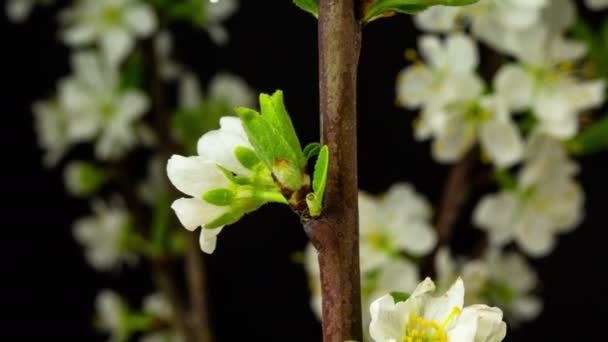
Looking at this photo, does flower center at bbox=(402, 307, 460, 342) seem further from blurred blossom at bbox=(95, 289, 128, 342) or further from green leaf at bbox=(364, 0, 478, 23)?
blurred blossom at bbox=(95, 289, 128, 342)

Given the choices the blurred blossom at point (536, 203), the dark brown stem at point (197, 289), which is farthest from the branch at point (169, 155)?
the blurred blossom at point (536, 203)

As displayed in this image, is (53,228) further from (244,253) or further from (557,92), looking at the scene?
(557,92)

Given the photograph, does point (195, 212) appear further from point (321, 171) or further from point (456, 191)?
point (456, 191)

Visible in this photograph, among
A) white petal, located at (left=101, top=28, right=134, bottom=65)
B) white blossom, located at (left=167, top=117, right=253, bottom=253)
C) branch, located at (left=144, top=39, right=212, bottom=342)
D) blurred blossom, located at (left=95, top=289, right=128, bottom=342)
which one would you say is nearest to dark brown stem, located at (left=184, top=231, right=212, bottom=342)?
branch, located at (left=144, top=39, right=212, bottom=342)

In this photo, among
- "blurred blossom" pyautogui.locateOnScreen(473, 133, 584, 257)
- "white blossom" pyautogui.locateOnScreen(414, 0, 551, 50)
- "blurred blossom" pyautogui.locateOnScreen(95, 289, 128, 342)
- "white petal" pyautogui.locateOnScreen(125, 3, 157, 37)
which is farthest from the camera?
"blurred blossom" pyautogui.locateOnScreen(95, 289, 128, 342)

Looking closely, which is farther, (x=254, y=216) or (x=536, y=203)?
(x=254, y=216)

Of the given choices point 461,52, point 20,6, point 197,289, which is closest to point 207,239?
point 461,52

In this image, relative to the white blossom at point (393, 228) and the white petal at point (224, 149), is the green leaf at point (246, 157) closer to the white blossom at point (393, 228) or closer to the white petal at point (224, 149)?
the white petal at point (224, 149)
